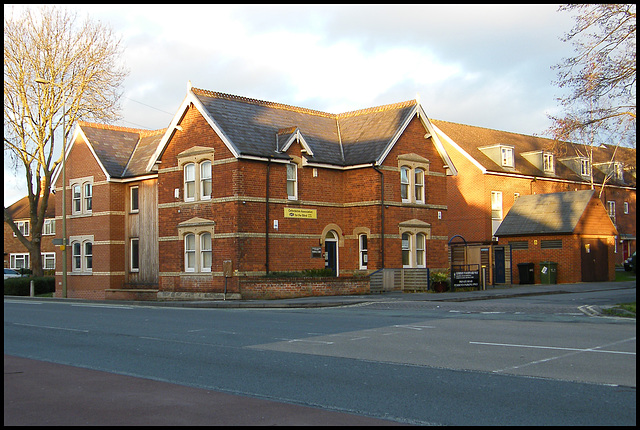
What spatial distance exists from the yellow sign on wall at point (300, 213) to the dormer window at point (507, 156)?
819 inches

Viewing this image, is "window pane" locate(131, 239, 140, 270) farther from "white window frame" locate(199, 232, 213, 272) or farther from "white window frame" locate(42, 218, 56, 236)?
"white window frame" locate(42, 218, 56, 236)

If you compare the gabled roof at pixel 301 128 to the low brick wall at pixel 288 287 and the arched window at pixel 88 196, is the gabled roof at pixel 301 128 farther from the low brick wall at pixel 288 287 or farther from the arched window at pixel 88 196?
the arched window at pixel 88 196

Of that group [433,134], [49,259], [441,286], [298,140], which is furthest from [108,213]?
[49,259]

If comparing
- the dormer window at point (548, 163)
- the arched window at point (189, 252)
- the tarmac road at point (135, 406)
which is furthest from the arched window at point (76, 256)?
the dormer window at point (548, 163)

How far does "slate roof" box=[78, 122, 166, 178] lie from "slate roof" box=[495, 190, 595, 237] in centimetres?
2138

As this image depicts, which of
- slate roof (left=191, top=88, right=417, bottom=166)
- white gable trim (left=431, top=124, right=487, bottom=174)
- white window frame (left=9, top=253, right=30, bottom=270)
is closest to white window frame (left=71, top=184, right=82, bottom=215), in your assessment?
slate roof (left=191, top=88, right=417, bottom=166)

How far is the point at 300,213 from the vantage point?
3159 cm

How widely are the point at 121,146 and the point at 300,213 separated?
14.0 m

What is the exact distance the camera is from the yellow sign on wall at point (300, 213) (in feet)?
102

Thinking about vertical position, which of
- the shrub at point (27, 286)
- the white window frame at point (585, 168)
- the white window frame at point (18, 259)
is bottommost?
the shrub at point (27, 286)

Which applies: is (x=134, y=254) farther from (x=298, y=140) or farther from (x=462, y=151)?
(x=462, y=151)

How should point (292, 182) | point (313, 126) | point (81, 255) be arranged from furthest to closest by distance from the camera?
point (81, 255)
point (313, 126)
point (292, 182)

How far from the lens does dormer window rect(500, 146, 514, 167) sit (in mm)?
47906

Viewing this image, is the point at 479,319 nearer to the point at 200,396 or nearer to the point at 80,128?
the point at 200,396
